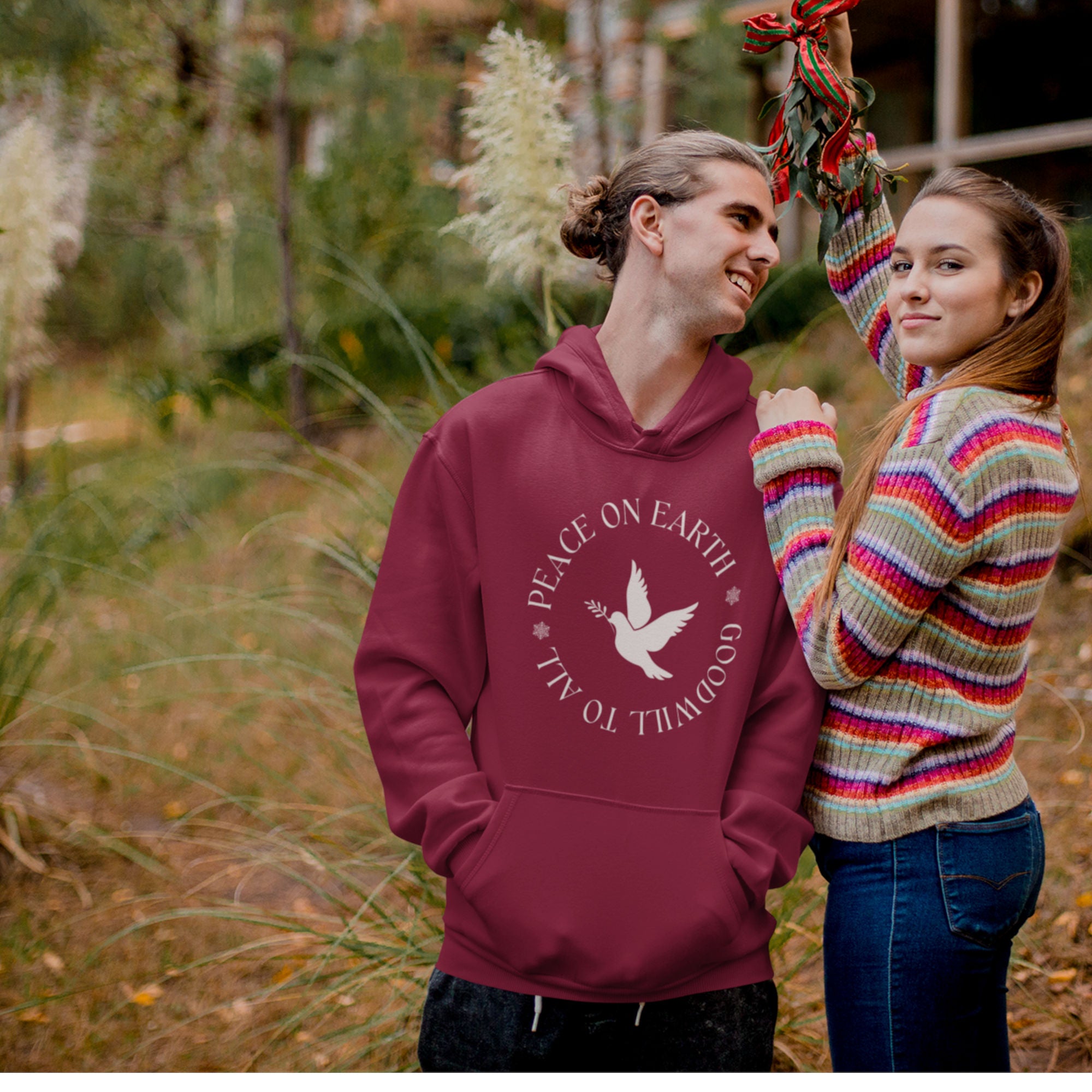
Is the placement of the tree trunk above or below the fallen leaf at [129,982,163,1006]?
above

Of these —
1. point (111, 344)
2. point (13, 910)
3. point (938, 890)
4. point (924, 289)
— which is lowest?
point (13, 910)

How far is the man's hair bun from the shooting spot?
1.69 metres

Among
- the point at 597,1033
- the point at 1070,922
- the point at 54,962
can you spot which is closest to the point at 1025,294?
the point at 597,1033

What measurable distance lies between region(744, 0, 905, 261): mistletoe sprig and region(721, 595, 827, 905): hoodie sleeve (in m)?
0.67

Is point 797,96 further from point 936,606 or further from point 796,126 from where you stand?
point 936,606

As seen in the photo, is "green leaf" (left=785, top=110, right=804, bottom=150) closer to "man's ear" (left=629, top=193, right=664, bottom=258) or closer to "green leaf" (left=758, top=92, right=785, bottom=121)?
"green leaf" (left=758, top=92, right=785, bottom=121)

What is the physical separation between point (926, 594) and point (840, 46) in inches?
35.4

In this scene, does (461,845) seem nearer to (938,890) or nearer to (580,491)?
(580,491)

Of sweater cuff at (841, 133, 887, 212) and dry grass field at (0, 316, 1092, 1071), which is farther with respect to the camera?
dry grass field at (0, 316, 1092, 1071)

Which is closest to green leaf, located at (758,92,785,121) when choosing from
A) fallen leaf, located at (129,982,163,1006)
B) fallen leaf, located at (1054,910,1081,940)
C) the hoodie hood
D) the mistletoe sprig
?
the mistletoe sprig

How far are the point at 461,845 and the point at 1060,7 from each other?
8345 millimetres

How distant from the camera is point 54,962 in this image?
9.01ft

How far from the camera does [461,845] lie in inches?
58.6

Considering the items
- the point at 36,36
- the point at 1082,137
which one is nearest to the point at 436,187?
the point at 36,36
